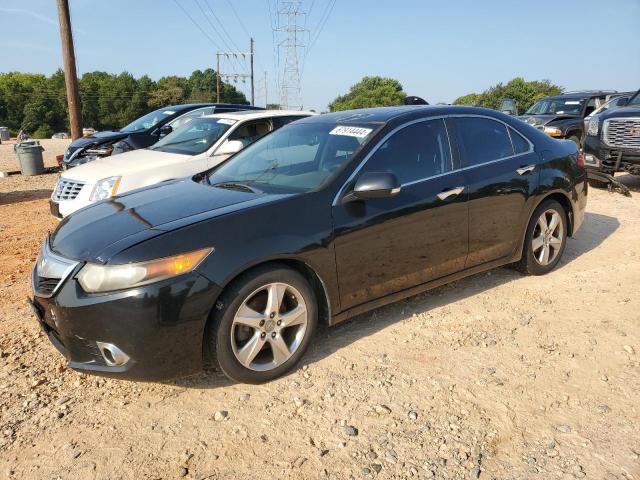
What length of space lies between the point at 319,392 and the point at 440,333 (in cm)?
117

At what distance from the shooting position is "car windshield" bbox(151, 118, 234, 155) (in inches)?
277

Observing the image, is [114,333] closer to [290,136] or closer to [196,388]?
[196,388]

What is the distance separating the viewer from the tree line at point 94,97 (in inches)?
3007

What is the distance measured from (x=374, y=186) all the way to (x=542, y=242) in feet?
7.69

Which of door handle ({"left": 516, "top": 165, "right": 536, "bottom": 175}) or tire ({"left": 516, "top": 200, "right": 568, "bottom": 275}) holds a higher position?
door handle ({"left": 516, "top": 165, "right": 536, "bottom": 175})

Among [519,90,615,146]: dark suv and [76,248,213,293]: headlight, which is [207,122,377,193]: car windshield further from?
[519,90,615,146]: dark suv

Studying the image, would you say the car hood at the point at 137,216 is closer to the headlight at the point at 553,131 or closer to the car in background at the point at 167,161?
the car in background at the point at 167,161

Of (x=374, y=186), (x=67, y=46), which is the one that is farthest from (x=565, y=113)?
(x=67, y=46)

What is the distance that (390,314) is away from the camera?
412cm

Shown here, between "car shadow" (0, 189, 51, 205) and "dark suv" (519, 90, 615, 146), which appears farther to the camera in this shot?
"dark suv" (519, 90, 615, 146)

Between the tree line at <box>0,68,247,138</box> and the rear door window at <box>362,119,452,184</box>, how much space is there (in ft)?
255

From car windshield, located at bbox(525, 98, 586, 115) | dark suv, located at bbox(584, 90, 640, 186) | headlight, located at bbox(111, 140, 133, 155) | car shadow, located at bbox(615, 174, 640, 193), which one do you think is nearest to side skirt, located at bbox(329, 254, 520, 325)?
dark suv, located at bbox(584, 90, 640, 186)

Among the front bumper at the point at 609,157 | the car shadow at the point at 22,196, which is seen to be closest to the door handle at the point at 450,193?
the front bumper at the point at 609,157

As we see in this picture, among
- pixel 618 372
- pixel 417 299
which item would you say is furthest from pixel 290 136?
pixel 618 372
